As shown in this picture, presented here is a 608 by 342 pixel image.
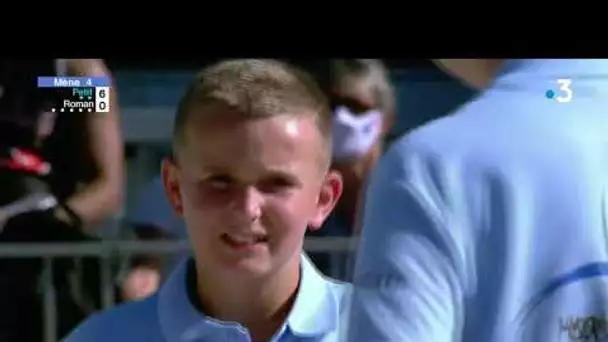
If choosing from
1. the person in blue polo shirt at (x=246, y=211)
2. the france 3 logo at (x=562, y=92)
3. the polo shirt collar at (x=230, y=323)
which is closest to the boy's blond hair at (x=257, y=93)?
the person in blue polo shirt at (x=246, y=211)

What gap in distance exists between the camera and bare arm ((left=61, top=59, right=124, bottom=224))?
6.97 ft

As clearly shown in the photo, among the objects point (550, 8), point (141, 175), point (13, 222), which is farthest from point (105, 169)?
point (550, 8)

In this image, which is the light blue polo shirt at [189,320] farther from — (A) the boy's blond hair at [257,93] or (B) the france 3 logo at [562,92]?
(B) the france 3 logo at [562,92]

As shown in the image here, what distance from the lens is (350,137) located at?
210cm

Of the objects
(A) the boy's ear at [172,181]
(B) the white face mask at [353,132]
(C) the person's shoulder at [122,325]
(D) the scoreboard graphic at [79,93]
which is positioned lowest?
(C) the person's shoulder at [122,325]

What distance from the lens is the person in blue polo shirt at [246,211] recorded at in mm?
2033

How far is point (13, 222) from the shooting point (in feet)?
7.02

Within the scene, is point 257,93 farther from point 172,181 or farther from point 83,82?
point 83,82

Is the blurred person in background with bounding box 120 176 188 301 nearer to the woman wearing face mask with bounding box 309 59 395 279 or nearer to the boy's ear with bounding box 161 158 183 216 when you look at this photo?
the boy's ear with bounding box 161 158 183 216

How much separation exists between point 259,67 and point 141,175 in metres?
0.33

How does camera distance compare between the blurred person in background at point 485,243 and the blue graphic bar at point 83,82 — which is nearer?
the blurred person in background at point 485,243

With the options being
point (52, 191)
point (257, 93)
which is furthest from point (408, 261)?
point (52, 191)

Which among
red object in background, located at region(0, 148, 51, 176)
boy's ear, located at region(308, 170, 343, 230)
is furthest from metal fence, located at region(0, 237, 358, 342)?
boy's ear, located at region(308, 170, 343, 230)

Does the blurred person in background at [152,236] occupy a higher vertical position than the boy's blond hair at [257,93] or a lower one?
lower
